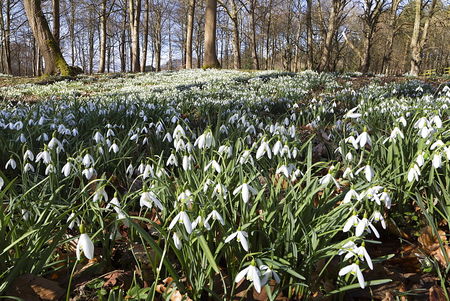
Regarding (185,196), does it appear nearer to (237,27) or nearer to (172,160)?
(172,160)

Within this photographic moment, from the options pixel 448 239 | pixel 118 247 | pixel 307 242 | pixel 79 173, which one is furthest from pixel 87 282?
pixel 448 239

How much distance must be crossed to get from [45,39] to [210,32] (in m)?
8.68

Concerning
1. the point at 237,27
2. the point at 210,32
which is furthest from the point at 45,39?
the point at 237,27

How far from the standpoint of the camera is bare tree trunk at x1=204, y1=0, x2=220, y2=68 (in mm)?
18609

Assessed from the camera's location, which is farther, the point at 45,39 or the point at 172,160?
the point at 45,39

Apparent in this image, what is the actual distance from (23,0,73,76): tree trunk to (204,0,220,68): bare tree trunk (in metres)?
7.62

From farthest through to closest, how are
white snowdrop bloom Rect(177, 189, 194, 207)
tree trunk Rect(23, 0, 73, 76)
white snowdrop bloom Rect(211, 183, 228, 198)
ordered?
Result: tree trunk Rect(23, 0, 73, 76), white snowdrop bloom Rect(211, 183, 228, 198), white snowdrop bloom Rect(177, 189, 194, 207)

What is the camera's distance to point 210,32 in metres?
18.8

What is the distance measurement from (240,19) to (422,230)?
36.5 metres

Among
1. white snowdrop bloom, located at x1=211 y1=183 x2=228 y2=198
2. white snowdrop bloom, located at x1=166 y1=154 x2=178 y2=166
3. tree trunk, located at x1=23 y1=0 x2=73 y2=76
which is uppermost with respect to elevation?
tree trunk, located at x1=23 y1=0 x2=73 y2=76

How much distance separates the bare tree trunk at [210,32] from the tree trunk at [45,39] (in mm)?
7616

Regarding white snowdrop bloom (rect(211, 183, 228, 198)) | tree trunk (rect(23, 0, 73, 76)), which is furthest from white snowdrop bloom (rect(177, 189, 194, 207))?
tree trunk (rect(23, 0, 73, 76))

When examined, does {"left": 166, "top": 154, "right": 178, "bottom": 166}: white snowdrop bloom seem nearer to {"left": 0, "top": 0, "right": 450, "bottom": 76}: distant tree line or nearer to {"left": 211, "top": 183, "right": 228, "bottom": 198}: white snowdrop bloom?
{"left": 211, "top": 183, "right": 228, "bottom": 198}: white snowdrop bloom

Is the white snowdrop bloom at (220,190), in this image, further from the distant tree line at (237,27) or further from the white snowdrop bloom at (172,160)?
the distant tree line at (237,27)
